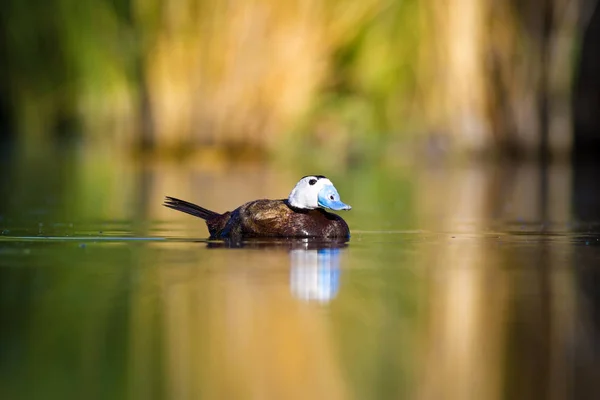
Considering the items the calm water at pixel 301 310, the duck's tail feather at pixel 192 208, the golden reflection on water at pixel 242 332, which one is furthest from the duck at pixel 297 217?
the golden reflection on water at pixel 242 332

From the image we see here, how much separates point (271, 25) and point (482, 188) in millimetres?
4001

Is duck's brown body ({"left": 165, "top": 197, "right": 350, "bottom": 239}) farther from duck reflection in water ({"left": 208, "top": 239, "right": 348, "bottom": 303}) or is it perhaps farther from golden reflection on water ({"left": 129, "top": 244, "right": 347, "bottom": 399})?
golden reflection on water ({"left": 129, "top": 244, "right": 347, "bottom": 399})

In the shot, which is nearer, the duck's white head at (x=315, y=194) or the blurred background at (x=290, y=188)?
the blurred background at (x=290, y=188)

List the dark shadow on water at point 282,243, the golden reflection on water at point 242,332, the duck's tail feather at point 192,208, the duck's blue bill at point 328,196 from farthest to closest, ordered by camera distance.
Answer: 1. the duck's tail feather at point 192,208
2. the duck's blue bill at point 328,196
3. the dark shadow on water at point 282,243
4. the golden reflection on water at point 242,332

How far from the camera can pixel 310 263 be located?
16.5 ft

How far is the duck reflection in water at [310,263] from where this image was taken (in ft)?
13.8

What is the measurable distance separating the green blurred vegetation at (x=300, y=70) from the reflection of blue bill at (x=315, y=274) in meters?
9.00

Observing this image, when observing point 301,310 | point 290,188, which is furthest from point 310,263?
point 290,188

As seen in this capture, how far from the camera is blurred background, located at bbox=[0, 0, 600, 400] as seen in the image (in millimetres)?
3020

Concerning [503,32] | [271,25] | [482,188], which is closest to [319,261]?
[482,188]

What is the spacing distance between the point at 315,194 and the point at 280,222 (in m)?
0.22

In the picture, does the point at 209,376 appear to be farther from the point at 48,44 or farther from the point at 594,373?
the point at 48,44

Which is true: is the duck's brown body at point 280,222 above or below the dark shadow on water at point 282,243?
above

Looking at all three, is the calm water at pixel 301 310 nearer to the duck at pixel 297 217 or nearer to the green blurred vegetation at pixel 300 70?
the duck at pixel 297 217
